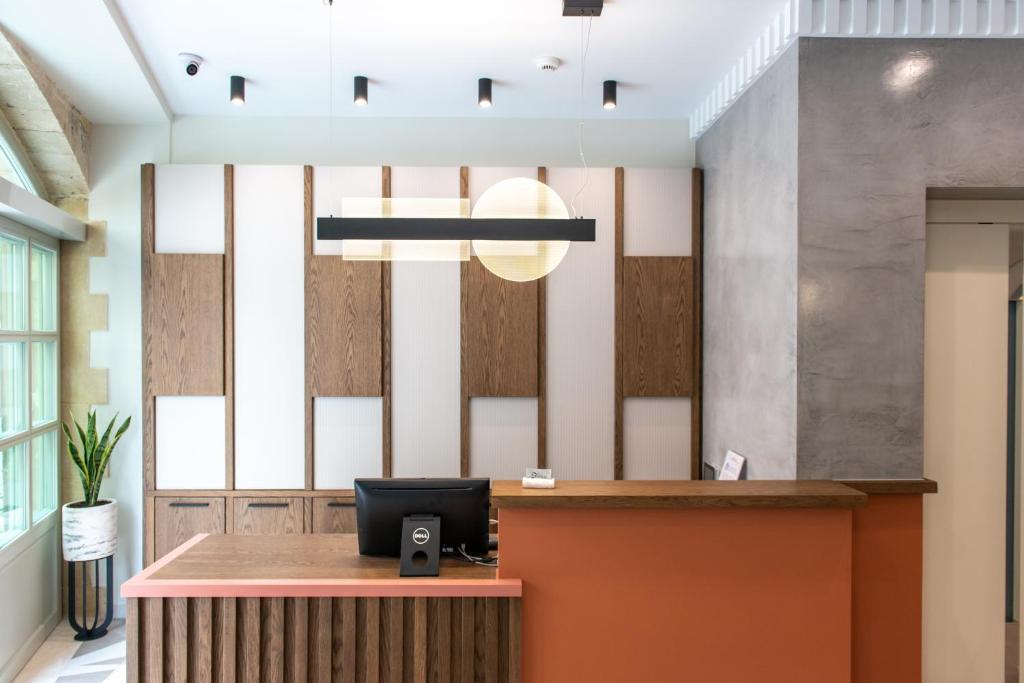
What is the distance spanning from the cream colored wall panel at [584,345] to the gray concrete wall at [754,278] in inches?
23.0

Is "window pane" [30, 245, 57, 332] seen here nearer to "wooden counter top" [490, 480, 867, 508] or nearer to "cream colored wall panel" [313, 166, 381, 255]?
"cream colored wall panel" [313, 166, 381, 255]

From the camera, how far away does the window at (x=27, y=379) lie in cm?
312

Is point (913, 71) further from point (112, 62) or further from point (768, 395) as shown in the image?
point (112, 62)

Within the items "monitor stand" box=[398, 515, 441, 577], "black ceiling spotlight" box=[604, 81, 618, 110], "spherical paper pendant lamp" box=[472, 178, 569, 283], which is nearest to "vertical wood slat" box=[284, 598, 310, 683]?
"monitor stand" box=[398, 515, 441, 577]

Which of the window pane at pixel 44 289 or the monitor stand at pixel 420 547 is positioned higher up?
the window pane at pixel 44 289

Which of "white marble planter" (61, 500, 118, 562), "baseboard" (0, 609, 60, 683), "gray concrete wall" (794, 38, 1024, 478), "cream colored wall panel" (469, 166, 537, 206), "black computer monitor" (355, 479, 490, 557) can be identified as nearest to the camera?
"black computer monitor" (355, 479, 490, 557)

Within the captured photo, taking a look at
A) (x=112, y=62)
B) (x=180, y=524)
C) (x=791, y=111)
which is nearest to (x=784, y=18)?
(x=791, y=111)

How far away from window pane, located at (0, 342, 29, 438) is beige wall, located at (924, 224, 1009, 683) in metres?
4.37

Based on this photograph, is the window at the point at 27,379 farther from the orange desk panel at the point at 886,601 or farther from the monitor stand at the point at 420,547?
the orange desk panel at the point at 886,601

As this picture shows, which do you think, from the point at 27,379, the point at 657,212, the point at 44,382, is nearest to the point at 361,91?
the point at 657,212

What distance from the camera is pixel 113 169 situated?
3760mm

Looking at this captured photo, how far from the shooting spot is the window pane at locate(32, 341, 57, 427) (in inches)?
135

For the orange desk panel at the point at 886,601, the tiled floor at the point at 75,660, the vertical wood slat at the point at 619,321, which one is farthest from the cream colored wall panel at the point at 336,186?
the orange desk panel at the point at 886,601

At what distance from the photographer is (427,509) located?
90.8 inches
